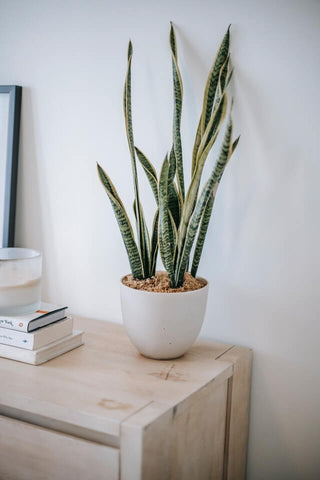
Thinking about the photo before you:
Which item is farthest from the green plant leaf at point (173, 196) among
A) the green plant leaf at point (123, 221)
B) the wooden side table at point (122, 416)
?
the wooden side table at point (122, 416)

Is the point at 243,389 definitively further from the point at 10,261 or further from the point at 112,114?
the point at 112,114

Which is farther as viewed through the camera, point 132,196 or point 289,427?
point 132,196

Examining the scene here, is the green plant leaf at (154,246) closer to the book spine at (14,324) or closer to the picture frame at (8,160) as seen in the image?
the book spine at (14,324)

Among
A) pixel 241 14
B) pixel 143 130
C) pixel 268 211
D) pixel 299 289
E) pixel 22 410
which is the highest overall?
pixel 241 14

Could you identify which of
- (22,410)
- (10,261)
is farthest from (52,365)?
(10,261)

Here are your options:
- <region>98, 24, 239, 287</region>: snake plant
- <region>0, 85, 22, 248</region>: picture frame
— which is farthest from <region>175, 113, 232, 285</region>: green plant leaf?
<region>0, 85, 22, 248</region>: picture frame

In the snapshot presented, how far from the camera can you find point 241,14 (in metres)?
1.07

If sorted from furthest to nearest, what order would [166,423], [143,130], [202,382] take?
[143,130] → [202,382] → [166,423]

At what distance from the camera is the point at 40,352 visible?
1.00 m

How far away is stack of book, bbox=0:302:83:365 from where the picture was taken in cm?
101

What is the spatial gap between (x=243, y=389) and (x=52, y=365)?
433 mm

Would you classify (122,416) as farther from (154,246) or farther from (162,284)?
(154,246)

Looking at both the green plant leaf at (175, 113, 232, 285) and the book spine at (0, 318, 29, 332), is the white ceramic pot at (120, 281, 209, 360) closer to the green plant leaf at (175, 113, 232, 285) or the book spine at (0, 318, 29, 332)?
the green plant leaf at (175, 113, 232, 285)

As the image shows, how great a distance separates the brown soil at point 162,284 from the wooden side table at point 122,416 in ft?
0.52
